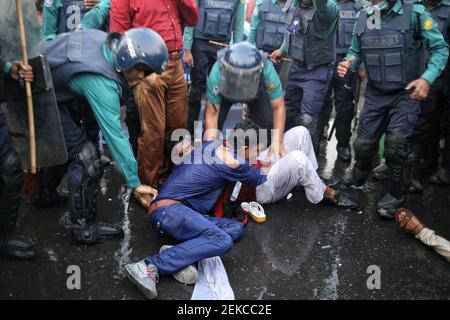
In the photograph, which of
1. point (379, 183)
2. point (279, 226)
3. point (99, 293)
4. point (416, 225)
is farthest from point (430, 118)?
point (99, 293)

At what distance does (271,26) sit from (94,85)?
3239 millimetres

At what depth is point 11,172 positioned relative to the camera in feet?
10.1

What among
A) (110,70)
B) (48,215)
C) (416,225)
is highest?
(110,70)

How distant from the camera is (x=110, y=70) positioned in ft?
10.5

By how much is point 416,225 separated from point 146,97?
2256 mm

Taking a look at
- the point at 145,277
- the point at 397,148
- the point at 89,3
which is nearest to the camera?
the point at 145,277

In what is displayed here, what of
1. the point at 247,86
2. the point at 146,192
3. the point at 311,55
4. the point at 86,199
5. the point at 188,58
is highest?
the point at 311,55

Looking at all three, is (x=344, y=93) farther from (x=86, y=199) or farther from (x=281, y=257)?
(x=86, y=199)

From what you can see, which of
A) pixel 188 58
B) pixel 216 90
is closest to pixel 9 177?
pixel 216 90

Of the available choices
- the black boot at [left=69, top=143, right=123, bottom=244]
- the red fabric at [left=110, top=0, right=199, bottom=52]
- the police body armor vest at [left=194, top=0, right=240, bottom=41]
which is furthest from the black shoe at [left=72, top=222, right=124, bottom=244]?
the police body armor vest at [left=194, top=0, right=240, bottom=41]

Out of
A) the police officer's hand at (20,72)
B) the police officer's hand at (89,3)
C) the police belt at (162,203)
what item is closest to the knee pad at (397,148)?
the police belt at (162,203)

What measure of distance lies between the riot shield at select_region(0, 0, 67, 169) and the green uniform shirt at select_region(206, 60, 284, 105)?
1.34 meters

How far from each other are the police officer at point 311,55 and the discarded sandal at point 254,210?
3.17ft

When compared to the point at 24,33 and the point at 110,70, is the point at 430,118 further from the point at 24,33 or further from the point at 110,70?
the point at 24,33
